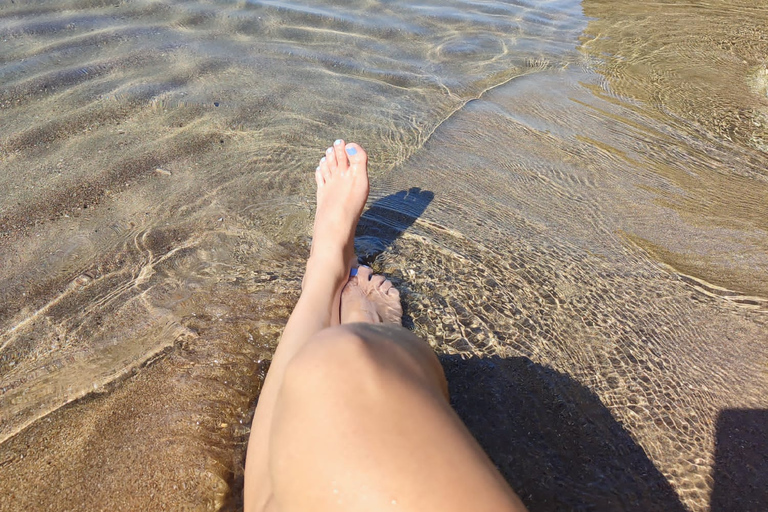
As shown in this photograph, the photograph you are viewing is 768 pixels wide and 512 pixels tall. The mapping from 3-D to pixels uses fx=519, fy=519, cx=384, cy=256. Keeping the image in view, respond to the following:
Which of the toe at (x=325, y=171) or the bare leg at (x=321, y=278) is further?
the toe at (x=325, y=171)

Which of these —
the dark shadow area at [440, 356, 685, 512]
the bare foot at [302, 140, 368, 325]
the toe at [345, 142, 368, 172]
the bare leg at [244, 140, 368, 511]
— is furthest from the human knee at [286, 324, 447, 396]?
the toe at [345, 142, 368, 172]

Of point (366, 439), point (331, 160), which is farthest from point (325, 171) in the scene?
point (366, 439)

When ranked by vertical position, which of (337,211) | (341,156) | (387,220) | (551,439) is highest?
(341,156)

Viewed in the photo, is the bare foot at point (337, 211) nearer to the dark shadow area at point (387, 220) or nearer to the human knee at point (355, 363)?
the dark shadow area at point (387, 220)

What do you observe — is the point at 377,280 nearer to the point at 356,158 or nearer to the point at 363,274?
the point at 363,274

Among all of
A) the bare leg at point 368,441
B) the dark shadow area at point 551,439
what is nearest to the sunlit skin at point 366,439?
the bare leg at point 368,441

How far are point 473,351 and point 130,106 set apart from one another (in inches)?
81.6

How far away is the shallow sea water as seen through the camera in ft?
4.35

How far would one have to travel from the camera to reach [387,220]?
2.17 meters

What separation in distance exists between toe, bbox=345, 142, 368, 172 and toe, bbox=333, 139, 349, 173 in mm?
17

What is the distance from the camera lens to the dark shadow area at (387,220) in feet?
6.73

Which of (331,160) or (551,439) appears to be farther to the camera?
(331,160)

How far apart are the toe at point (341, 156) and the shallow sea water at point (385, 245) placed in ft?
0.79

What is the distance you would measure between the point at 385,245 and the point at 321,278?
452mm
